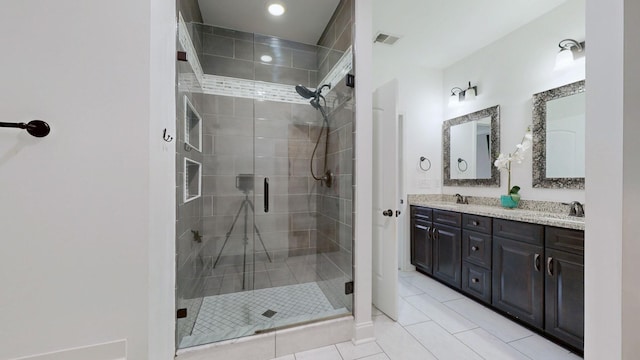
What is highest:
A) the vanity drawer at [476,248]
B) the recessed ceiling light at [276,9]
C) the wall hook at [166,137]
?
the recessed ceiling light at [276,9]

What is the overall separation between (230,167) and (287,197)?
0.64 meters

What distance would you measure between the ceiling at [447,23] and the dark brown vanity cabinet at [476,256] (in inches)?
76.8

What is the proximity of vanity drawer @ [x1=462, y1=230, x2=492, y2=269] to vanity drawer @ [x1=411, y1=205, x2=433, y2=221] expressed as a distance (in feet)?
1.54

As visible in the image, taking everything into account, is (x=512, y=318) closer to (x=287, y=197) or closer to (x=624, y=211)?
(x=624, y=211)

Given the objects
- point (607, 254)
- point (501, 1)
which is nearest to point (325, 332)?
point (607, 254)

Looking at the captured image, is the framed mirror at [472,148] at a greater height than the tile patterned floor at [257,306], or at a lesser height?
greater

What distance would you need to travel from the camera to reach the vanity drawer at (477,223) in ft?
7.44

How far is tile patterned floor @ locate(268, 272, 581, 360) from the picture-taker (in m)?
1.66

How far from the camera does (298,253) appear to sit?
2529 millimetres

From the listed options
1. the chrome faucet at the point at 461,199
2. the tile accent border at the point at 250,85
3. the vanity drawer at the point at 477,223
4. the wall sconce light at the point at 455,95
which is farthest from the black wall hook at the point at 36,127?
the wall sconce light at the point at 455,95

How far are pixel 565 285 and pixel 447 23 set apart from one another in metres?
2.48

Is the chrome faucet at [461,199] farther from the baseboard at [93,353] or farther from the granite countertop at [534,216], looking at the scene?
the baseboard at [93,353]

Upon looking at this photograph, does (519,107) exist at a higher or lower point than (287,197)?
higher

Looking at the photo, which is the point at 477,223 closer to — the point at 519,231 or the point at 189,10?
the point at 519,231
